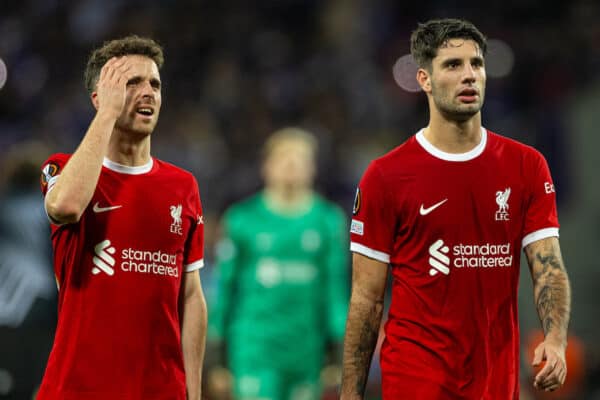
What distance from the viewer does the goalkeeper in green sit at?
8.57 m

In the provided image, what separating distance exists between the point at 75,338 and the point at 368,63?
36.1ft

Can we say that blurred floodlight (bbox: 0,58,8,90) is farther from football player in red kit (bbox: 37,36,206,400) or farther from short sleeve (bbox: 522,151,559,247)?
short sleeve (bbox: 522,151,559,247)

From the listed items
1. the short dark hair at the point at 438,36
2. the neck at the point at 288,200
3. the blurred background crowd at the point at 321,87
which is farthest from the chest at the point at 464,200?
the blurred background crowd at the point at 321,87

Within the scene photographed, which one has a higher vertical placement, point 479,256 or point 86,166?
point 86,166

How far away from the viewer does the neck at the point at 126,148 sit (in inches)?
197

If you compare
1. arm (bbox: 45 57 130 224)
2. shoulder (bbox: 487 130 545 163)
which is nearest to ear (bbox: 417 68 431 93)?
shoulder (bbox: 487 130 545 163)

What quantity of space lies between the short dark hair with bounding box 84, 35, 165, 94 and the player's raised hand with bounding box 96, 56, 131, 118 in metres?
0.07

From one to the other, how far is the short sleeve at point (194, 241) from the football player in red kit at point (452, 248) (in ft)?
2.43

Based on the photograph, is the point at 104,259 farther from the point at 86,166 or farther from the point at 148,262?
the point at 86,166

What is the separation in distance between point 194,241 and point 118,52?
941 millimetres

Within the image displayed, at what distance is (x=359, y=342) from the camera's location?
5.25 meters

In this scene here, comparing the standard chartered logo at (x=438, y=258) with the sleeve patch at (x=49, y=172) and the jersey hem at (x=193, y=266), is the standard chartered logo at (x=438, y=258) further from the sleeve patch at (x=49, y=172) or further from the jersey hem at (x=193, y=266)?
the sleeve patch at (x=49, y=172)

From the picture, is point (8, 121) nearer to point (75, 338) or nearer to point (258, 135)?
point (258, 135)

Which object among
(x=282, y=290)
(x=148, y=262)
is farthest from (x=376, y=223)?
(x=282, y=290)
